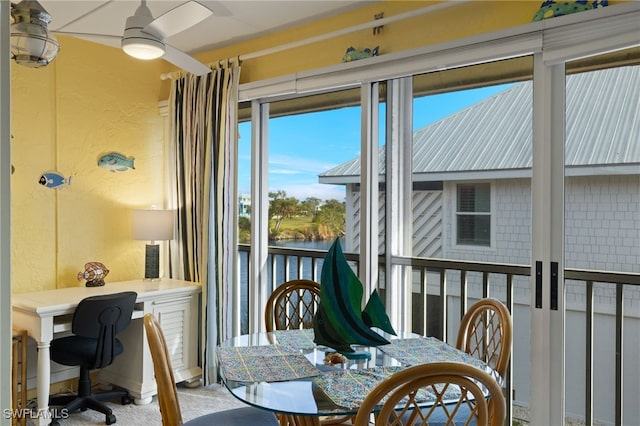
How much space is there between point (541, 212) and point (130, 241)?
311 cm

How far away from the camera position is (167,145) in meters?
4.21

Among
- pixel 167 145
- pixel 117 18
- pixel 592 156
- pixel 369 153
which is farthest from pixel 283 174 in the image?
pixel 592 156

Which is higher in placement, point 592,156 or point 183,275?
point 592,156

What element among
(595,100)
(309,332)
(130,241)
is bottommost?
(309,332)

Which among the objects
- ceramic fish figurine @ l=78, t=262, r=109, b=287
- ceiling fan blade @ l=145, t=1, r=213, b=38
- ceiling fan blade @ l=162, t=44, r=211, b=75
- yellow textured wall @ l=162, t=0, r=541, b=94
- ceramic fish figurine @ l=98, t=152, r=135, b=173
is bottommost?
ceramic fish figurine @ l=78, t=262, r=109, b=287

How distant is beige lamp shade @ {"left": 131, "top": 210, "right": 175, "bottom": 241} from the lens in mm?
3768

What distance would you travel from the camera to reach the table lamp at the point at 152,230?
12.4ft

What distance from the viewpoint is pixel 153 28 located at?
1853mm

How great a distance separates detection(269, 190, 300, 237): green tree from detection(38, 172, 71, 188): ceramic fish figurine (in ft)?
4.91

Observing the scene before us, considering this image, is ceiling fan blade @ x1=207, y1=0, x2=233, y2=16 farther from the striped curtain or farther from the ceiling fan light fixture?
the ceiling fan light fixture

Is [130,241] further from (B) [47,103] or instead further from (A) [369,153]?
(A) [369,153]

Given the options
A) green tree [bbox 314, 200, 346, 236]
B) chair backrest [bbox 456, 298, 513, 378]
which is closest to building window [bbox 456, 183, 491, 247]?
chair backrest [bbox 456, 298, 513, 378]

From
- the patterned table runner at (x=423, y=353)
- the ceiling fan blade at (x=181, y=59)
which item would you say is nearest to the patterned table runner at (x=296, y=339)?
the patterned table runner at (x=423, y=353)

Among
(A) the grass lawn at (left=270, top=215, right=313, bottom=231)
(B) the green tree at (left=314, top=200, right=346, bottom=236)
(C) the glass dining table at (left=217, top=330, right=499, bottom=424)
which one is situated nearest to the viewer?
(C) the glass dining table at (left=217, top=330, right=499, bottom=424)
